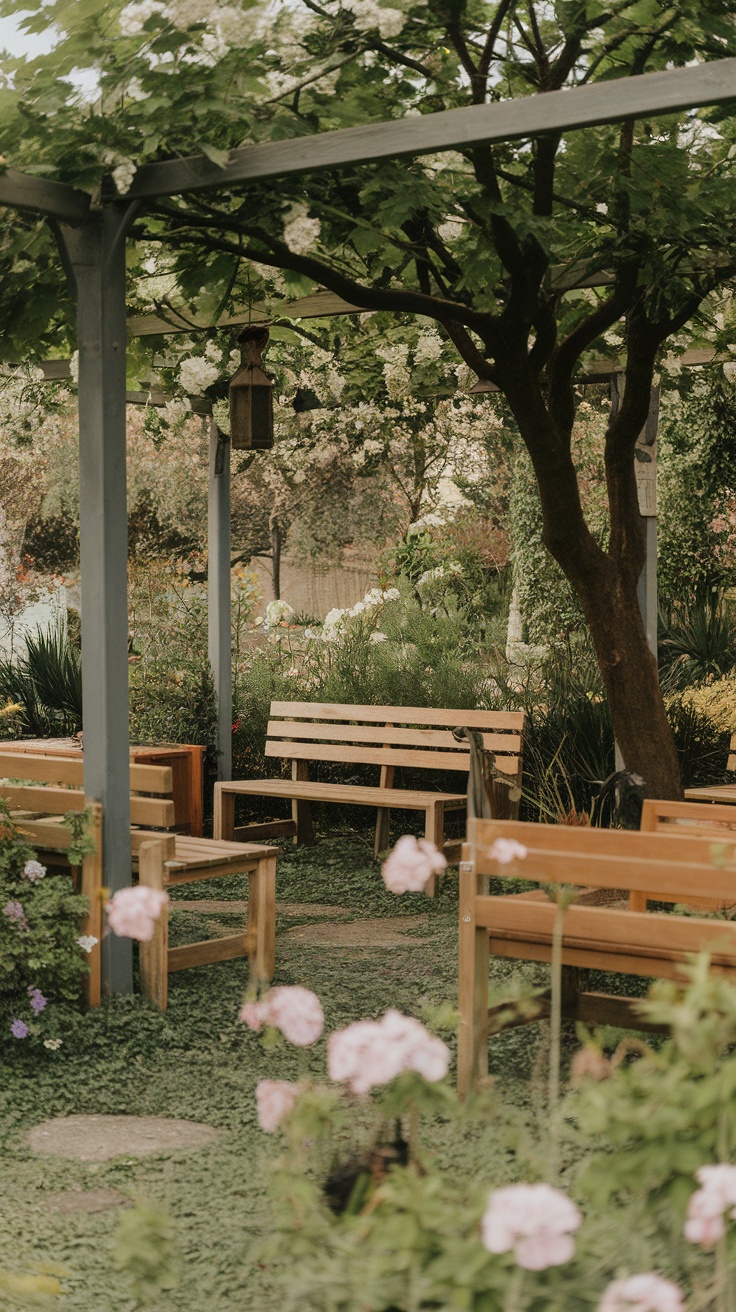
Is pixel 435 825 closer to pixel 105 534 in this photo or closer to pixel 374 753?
pixel 374 753

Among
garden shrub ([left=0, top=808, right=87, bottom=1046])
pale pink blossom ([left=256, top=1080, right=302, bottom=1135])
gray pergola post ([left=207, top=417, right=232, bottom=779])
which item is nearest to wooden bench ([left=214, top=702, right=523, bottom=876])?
gray pergola post ([left=207, top=417, right=232, bottom=779])


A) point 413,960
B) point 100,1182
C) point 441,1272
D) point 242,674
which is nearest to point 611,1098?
point 441,1272

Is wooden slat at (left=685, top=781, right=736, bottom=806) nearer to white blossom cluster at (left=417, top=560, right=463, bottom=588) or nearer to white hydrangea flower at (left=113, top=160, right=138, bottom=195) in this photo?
white hydrangea flower at (left=113, top=160, right=138, bottom=195)

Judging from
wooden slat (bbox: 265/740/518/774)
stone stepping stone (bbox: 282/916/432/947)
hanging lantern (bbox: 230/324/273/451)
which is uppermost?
hanging lantern (bbox: 230/324/273/451)

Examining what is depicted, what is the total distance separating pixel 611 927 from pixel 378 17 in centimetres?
262

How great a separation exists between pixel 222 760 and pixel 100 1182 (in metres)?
5.44

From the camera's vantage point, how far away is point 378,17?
406 centimetres

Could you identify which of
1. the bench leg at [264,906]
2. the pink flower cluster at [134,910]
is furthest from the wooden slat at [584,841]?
the pink flower cluster at [134,910]

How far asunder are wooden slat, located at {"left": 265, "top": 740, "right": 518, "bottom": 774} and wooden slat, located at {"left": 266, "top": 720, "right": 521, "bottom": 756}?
0.06 m

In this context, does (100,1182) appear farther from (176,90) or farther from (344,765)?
(344,765)

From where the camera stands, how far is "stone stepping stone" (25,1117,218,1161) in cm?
374

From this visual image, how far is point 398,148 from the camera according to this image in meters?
4.03

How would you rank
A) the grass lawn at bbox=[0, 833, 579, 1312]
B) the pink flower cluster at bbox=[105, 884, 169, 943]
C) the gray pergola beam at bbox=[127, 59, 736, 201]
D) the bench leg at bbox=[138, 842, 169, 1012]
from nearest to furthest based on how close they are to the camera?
the pink flower cluster at bbox=[105, 884, 169, 943]
the grass lawn at bbox=[0, 833, 579, 1312]
the gray pergola beam at bbox=[127, 59, 736, 201]
the bench leg at bbox=[138, 842, 169, 1012]

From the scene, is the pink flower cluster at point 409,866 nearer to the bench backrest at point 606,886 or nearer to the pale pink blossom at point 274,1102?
the pale pink blossom at point 274,1102
